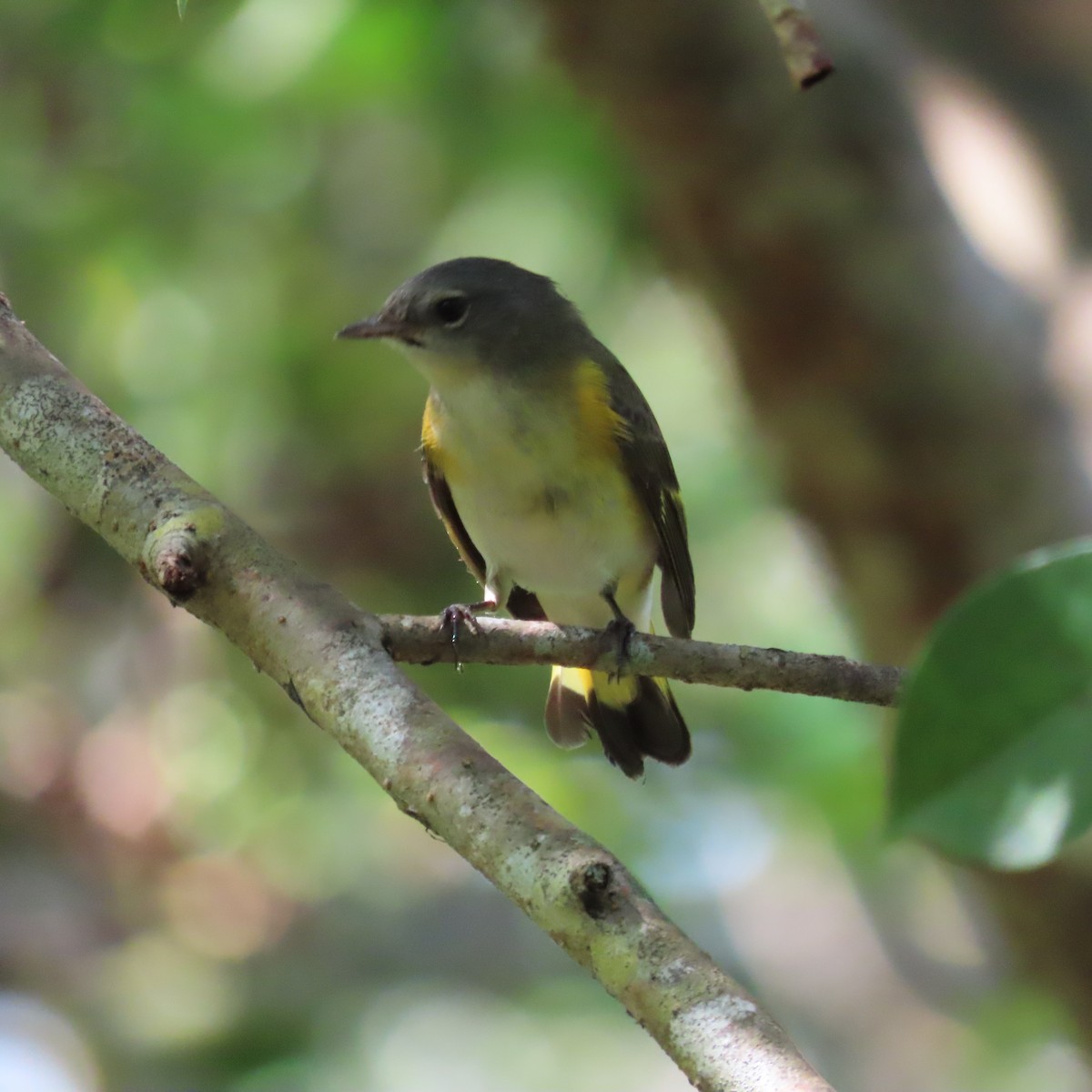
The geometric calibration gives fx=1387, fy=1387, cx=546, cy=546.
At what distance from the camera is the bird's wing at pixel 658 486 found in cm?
434

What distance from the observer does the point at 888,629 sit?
5.43m

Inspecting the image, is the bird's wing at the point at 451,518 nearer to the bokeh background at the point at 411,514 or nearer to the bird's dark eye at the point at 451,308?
the bird's dark eye at the point at 451,308

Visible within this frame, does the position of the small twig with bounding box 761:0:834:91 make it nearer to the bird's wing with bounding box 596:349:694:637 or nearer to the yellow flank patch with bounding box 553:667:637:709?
the bird's wing with bounding box 596:349:694:637

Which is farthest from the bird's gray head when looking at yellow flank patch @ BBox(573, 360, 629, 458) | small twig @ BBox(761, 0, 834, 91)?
small twig @ BBox(761, 0, 834, 91)

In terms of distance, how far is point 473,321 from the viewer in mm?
4215

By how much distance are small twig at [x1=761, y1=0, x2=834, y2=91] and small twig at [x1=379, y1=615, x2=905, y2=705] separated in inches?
42.9

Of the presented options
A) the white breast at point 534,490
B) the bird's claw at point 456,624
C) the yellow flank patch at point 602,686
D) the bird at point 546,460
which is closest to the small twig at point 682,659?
the bird's claw at point 456,624

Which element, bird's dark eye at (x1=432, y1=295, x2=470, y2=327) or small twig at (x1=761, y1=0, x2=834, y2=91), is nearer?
small twig at (x1=761, y1=0, x2=834, y2=91)

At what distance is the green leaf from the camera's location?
1.10 m

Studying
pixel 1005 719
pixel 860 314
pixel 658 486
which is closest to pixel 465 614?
pixel 658 486

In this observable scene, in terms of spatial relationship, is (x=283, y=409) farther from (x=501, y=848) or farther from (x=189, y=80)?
(x=501, y=848)

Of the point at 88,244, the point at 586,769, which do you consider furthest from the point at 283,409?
the point at 586,769

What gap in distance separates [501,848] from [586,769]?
204 inches

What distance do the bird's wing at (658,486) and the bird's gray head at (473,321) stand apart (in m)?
0.24
